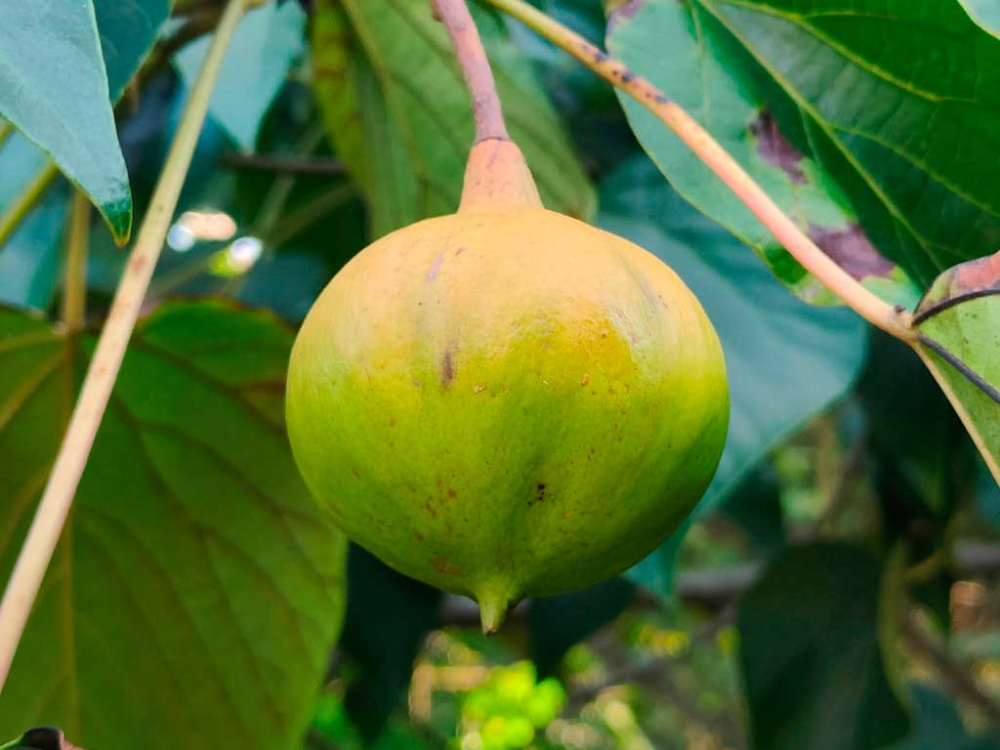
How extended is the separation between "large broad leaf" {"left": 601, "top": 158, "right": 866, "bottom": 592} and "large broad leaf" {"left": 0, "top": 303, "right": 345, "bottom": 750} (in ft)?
0.64

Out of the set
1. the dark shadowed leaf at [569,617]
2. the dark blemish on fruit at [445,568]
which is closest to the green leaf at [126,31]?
the dark blemish on fruit at [445,568]

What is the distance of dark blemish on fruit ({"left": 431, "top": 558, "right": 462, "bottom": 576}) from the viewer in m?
0.35

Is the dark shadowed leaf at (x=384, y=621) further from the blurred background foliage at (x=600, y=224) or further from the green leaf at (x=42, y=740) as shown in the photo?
the green leaf at (x=42, y=740)

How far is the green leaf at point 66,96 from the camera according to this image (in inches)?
11.8

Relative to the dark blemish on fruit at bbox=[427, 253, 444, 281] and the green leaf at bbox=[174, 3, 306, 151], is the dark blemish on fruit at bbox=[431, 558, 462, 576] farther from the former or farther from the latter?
the green leaf at bbox=[174, 3, 306, 151]

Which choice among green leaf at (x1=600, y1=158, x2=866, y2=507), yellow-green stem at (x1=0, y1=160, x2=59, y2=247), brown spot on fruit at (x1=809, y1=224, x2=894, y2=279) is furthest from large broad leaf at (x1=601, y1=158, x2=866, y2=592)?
yellow-green stem at (x1=0, y1=160, x2=59, y2=247)

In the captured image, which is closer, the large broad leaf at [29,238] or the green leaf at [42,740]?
the green leaf at [42,740]

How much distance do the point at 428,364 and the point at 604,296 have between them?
61 millimetres

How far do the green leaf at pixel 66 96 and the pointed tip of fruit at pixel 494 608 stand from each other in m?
0.17

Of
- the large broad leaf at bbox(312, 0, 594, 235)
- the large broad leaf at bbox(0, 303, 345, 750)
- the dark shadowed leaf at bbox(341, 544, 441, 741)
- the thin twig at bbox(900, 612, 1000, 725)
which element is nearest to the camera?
the large broad leaf at bbox(0, 303, 345, 750)

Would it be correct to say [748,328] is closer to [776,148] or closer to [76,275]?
[776,148]

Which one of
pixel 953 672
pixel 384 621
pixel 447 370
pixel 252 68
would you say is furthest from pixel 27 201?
pixel 953 672

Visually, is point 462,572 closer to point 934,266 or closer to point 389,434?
point 389,434

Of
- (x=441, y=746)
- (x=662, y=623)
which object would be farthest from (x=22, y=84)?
(x=662, y=623)
